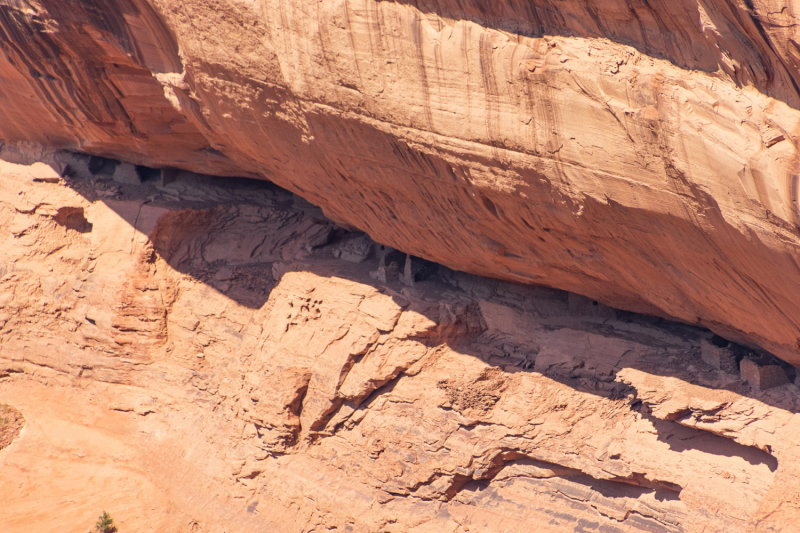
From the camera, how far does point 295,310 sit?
25.1ft

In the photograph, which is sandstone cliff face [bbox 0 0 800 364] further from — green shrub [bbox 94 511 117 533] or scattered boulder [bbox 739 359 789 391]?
green shrub [bbox 94 511 117 533]

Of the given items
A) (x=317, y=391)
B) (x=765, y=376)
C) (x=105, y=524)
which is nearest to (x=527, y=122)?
(x=765, y=376)

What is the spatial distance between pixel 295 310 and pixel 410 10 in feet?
13.3

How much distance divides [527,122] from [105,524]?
6.54 metres

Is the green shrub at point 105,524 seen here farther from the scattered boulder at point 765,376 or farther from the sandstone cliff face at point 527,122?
the scattered boulder at point 765,376

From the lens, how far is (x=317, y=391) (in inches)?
285

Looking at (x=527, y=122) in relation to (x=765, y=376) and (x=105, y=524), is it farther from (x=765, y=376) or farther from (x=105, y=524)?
(x=105, y=524)

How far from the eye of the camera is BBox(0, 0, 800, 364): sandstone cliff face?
3820 millimetres

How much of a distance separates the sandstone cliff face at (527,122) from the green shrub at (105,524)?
4.45 metres

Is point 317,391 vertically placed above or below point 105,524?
above

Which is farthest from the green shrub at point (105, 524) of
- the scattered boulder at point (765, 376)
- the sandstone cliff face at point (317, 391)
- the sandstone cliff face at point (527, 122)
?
the scattered boulder at point (765, 376)

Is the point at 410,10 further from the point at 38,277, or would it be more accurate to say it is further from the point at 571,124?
the point at 38,277

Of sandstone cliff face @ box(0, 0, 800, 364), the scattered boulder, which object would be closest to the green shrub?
sandstone cliff face @ box(0, 0, 800, 364)

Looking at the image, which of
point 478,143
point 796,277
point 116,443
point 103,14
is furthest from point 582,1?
point 116,443
